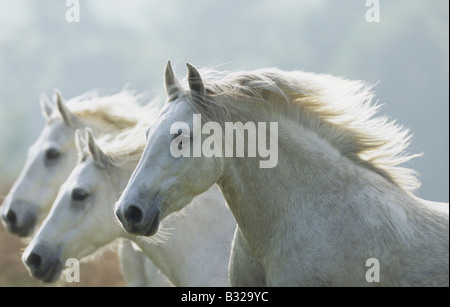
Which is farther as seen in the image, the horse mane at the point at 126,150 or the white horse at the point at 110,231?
the horse mane at the point at 126,150

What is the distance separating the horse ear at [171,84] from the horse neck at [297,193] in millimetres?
478

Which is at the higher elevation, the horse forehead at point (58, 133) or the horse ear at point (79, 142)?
the horse forehead at point (58, 133)

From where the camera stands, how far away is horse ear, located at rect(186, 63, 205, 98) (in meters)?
3.37

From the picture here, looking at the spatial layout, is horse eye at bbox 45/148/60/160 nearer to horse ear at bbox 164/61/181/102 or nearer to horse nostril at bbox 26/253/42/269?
horse nostril at bbox 26/253/42/269

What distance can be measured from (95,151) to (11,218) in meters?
1.64

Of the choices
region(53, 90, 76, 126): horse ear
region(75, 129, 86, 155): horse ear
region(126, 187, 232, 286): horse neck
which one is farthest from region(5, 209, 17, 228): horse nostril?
region(126, 187, 232, 286): horse neck

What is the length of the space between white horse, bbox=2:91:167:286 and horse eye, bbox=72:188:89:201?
116 centimetres

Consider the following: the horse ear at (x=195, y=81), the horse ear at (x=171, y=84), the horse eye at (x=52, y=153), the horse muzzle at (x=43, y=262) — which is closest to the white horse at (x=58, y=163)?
the horse eye at (x=52, y=153)

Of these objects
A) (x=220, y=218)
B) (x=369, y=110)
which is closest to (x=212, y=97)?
(x=369, y=110)

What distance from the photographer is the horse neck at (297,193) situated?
10.7 ft

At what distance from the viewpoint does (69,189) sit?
190 inches

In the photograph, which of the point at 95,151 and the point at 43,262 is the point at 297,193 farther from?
the point at 43,262

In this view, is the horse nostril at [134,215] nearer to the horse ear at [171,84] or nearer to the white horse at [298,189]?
the white horse at [298,189]

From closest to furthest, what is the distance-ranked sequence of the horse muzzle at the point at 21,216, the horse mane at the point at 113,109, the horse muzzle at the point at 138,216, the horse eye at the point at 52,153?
the horse muzzle at the point at 138,216 < the horse muzzle at the point at 21,216 < the horse eye at the point at 52,153 < the horse mane at the point at 113,109
